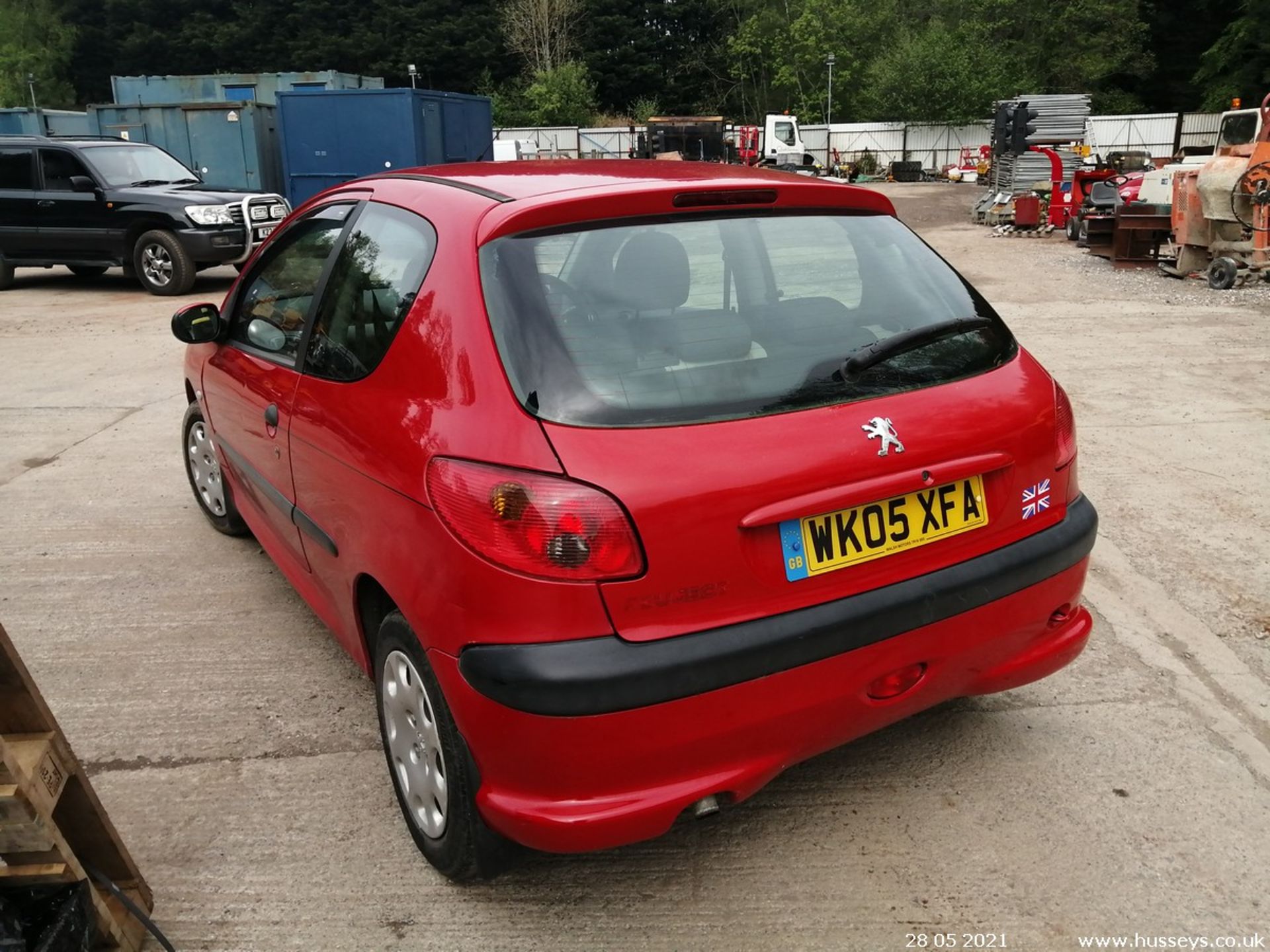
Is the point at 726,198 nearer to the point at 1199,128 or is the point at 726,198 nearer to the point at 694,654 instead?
the point at 694,654

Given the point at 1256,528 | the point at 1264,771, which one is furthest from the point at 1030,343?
the point at 1264,771

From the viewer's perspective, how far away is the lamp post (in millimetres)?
48469

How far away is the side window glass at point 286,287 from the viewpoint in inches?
123

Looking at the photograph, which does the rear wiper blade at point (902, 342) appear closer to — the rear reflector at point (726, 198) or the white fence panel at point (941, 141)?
the rear reflector at point (726, 198)

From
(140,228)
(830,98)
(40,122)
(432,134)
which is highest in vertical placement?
(830,98)


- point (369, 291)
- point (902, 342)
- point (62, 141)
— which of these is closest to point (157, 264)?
point (62, 141)

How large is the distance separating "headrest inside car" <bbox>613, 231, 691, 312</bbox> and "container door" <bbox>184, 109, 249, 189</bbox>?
19262mm

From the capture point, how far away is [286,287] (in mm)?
3393

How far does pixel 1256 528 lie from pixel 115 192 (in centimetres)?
1319

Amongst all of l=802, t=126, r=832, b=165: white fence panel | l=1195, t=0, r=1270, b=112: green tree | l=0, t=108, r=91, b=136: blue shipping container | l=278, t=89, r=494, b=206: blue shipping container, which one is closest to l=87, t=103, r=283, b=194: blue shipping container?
l=278, t=89, r=494, b=206: blue shipping container

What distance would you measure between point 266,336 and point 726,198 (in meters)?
1.71

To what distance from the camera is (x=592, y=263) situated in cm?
231

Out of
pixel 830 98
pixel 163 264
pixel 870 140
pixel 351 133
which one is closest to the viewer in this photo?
pixel 163 264

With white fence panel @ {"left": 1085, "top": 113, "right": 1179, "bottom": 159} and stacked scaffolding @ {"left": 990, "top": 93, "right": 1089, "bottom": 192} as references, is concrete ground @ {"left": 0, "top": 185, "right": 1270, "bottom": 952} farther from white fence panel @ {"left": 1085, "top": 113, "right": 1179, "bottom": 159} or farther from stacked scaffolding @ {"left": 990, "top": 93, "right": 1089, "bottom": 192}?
white fence panel @ {"left": 1085, "top": 113, "right": 1179, "bottom": 159}
